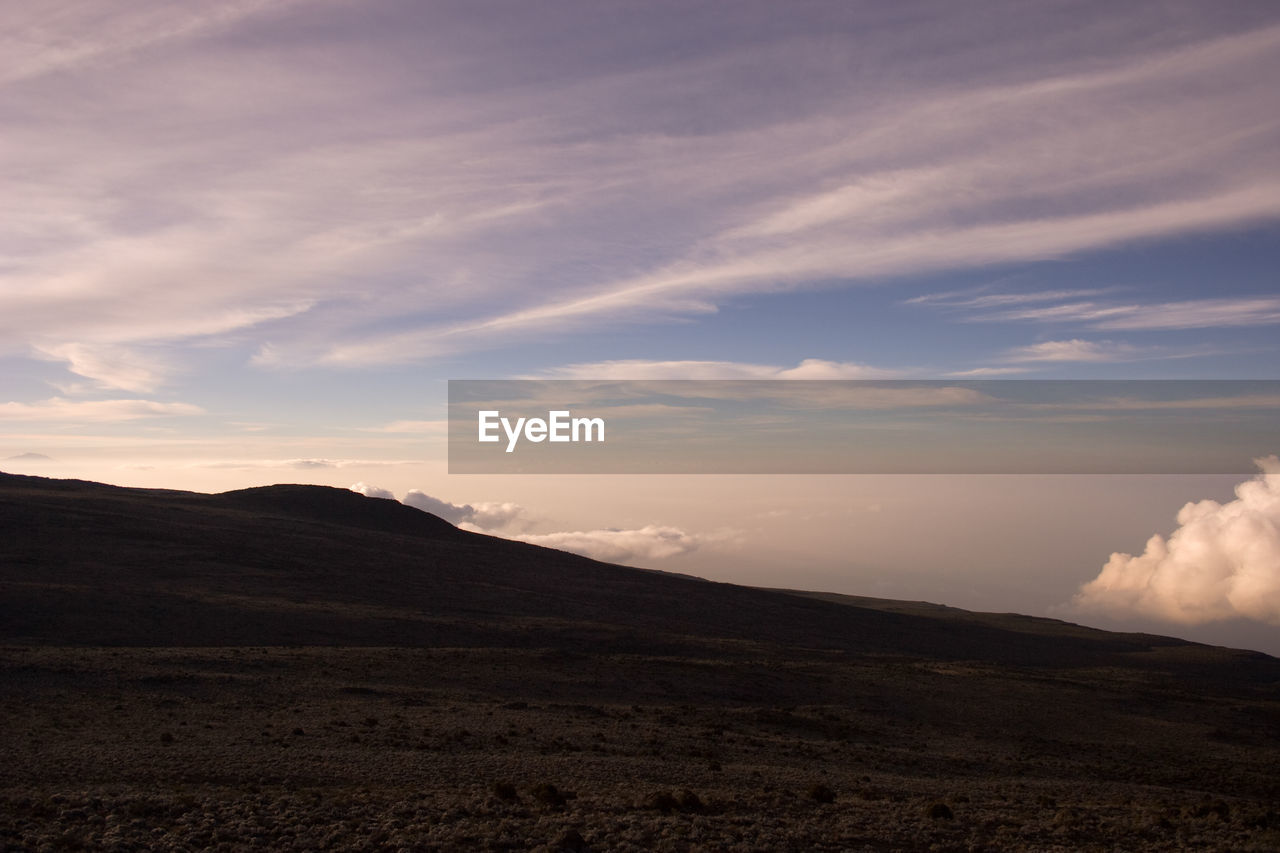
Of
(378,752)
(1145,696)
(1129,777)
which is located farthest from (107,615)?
(1145,696)

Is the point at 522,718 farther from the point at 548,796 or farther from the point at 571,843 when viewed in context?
the point at 571,843

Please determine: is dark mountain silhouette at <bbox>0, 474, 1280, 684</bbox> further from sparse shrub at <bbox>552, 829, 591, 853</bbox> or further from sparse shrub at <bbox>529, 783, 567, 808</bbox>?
sparse shrub at <bbox>552, 829, 591, 853</bbox>

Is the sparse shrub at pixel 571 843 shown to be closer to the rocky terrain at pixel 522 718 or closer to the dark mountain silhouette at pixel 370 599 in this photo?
the rocky terrain at pixel 522 718

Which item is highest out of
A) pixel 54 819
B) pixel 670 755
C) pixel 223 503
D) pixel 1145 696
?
pixel 223 503

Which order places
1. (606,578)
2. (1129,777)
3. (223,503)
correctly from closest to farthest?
(1129,777) < (606,578) < (223,503)

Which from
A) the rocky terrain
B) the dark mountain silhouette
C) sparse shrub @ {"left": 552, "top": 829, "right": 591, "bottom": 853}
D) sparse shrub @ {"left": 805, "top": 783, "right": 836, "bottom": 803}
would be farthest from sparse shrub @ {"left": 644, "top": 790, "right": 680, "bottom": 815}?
the dark mountain silhouette

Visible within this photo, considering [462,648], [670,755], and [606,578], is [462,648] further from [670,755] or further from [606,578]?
[606,578]

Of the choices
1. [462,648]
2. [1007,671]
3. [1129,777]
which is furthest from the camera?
[1007,671]
